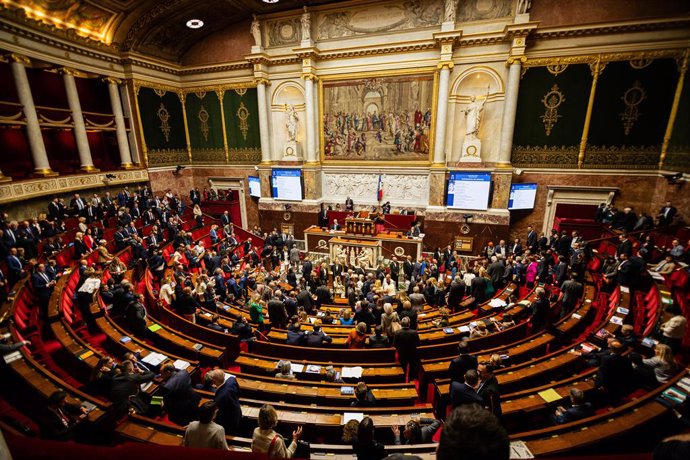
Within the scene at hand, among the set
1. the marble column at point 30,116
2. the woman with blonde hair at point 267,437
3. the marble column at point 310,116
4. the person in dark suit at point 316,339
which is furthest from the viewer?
the marble column at point 310,116

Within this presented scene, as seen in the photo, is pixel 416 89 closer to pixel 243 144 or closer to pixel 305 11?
pixel 305 11

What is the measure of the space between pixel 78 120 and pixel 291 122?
998 centimetres

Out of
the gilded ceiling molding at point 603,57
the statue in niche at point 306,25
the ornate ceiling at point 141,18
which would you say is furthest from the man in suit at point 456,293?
the ornate ceiling at point 141,18

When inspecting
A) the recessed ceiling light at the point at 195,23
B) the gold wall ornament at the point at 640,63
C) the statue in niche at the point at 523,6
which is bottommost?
the gold wall ornament at the point at 640,63

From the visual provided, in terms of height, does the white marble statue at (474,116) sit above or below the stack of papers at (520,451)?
above

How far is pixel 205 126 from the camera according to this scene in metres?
19.6

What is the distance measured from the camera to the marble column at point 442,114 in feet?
48.6

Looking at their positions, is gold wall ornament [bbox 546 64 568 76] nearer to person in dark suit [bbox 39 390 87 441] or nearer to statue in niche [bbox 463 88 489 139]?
statue in niche [bbox 463 88 489 139]

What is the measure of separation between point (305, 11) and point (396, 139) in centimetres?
807

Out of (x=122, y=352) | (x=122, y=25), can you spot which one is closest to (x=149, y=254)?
(x=122, y=352)

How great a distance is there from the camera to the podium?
1521 centimetres

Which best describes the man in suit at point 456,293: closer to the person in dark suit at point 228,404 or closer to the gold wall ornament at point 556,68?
the person in dark suit at point 228,404

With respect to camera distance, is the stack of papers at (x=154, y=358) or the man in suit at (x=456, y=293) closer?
the stack of papers at (x=154, y=358)

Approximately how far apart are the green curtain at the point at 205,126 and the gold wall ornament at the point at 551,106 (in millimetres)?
17716
